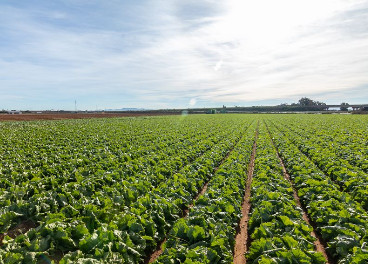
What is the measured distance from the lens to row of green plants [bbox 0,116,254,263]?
16.0ft

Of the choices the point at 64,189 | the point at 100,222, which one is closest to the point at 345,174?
the point at 100,222

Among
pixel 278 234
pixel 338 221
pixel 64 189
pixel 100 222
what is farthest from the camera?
pixel 64 189

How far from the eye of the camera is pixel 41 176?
11117mm

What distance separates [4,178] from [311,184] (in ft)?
43.5

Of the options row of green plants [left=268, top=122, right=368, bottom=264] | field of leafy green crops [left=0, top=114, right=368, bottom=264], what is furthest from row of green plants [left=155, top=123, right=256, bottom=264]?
row of green plants [left=268, top=122, right=368, bottom=264]

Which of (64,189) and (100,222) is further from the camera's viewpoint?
(64,189)

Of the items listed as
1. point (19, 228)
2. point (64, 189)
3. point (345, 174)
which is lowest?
point (19, 228)

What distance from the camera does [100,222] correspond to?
257 inches

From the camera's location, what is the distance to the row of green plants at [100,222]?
16.0ft

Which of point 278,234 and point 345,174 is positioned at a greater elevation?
point 345,174

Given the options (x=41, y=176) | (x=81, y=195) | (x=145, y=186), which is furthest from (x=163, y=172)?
(x=41, y=176)

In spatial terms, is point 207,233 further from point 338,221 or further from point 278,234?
point 338,221

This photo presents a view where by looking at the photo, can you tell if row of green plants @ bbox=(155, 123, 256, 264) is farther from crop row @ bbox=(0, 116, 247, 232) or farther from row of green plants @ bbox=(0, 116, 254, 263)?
crop row @ bbox=(0, 116, 247, 232)

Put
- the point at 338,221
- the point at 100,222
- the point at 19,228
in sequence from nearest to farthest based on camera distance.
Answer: the point at 338,221
the point at 100,222
the point at 19,228
